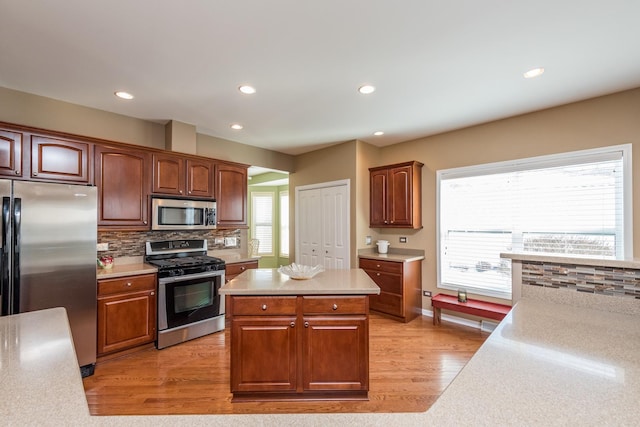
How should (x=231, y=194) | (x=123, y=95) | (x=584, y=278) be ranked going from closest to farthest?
1. (x=584, y=278)
2. (x=123, y=95)
3. (x=231, y=194)

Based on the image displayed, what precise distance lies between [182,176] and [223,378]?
91.7 inches

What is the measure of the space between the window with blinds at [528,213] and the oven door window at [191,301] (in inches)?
122

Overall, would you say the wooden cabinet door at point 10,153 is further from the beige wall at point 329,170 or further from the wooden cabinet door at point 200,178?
the beige wall at point 329,170

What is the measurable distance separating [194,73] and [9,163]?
5.81 ft

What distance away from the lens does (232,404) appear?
6.88 ft

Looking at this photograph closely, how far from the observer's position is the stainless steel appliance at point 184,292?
10.1 feet

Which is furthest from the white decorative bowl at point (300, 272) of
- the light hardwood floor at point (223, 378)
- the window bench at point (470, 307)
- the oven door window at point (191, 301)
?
the window bench at point (470, 307)

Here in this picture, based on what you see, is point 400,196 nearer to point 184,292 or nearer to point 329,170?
point 329,170

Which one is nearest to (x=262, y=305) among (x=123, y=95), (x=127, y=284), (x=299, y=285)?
(x=299, y=285)

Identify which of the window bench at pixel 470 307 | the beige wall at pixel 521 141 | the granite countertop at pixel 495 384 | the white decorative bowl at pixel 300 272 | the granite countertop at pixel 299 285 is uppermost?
the beige wall at pixel 521 141

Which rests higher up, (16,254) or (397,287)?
(16,254)

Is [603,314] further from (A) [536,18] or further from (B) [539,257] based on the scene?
(A) [536,18]

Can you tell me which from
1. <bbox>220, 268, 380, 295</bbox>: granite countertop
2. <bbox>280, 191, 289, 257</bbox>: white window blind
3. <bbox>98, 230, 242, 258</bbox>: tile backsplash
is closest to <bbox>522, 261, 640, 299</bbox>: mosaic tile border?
<bbox>220, 268, 380, 295</bbox>: granite countertop

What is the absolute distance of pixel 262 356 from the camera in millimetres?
2072
